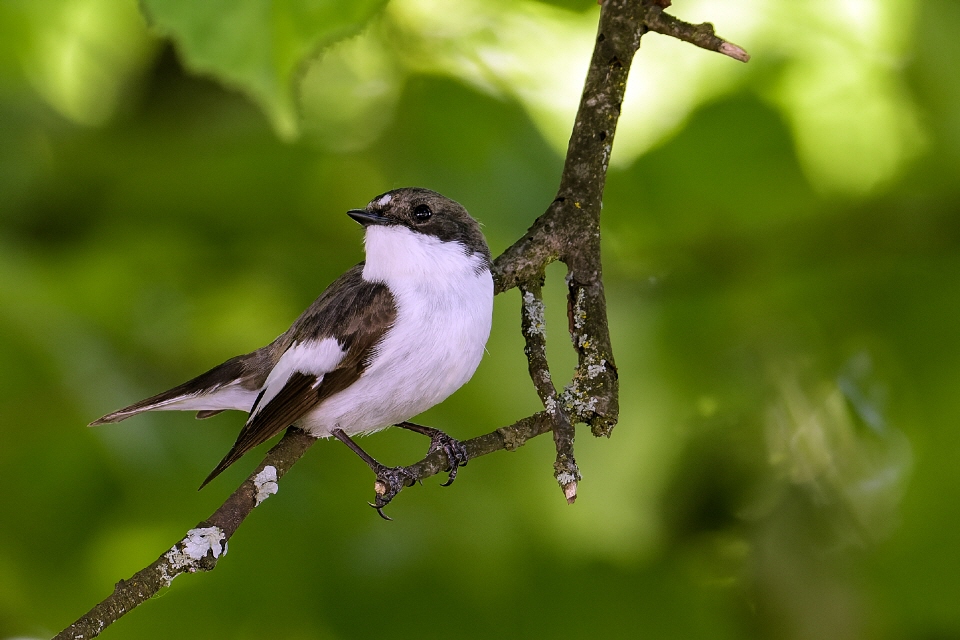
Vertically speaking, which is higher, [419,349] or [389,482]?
[419,349]

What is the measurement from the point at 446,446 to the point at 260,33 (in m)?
1.16

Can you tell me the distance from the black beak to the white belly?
0.18 meters

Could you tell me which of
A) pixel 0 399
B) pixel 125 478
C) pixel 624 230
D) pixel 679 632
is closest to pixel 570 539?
pixel 679 632

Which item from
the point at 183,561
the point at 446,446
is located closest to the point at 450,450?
the point at 446,446

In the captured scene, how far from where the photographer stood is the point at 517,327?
7.63 feet

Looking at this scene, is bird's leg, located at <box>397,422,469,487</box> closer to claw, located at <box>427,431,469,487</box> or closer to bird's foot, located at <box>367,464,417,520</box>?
claw, located at <box>427,431,469,487</box>

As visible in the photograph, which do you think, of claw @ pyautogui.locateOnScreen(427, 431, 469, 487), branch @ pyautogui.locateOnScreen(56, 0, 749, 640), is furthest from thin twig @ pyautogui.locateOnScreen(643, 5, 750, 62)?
claw @ pyautogui.locateOnScreen(427, 431, 469, 487)

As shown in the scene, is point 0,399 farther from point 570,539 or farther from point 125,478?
point 570,539

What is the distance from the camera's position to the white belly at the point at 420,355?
1897 mm

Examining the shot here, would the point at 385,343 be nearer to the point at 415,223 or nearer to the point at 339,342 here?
the point at 339,342

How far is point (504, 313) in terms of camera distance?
230 cm

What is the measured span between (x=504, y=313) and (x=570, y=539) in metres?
0.63

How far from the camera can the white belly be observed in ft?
6.23

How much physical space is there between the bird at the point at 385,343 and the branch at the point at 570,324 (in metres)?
0.10
